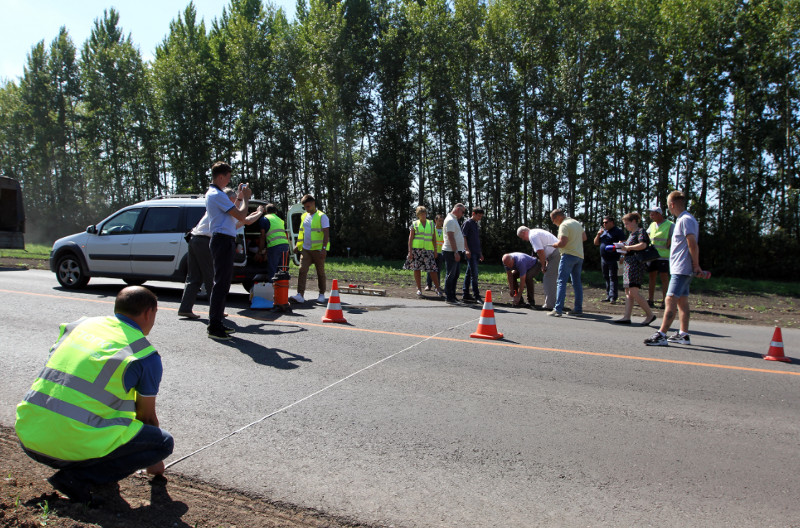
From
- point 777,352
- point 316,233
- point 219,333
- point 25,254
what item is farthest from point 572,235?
point 25,254

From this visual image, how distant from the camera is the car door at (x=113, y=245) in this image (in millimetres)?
11430

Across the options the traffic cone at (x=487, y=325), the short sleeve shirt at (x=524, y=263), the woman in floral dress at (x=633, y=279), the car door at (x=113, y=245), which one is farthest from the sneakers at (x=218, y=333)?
the short sleeve shirt at (x=524, y=263)

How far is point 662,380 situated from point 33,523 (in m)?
5.50

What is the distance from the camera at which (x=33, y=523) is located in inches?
109

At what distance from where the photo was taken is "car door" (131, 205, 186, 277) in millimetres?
10984

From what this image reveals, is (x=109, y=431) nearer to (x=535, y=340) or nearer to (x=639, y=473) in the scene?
(x=639, y=473)

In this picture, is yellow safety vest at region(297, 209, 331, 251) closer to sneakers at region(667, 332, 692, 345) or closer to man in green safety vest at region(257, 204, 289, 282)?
man in green safety vest at region(257, 204, 289, 282)

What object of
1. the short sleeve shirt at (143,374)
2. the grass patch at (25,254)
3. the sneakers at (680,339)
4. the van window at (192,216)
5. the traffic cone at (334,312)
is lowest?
the sneakers at (680,339)

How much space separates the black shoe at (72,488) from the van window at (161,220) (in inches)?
340

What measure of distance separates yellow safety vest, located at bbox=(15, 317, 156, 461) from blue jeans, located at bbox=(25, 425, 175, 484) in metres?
0.05

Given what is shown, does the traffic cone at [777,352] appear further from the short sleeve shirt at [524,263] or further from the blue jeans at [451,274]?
the blue jeans at [451,274]

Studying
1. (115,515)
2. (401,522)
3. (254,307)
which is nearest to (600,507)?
(401,522)

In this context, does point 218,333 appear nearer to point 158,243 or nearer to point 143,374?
point 143,374

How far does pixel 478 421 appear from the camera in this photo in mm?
4559
